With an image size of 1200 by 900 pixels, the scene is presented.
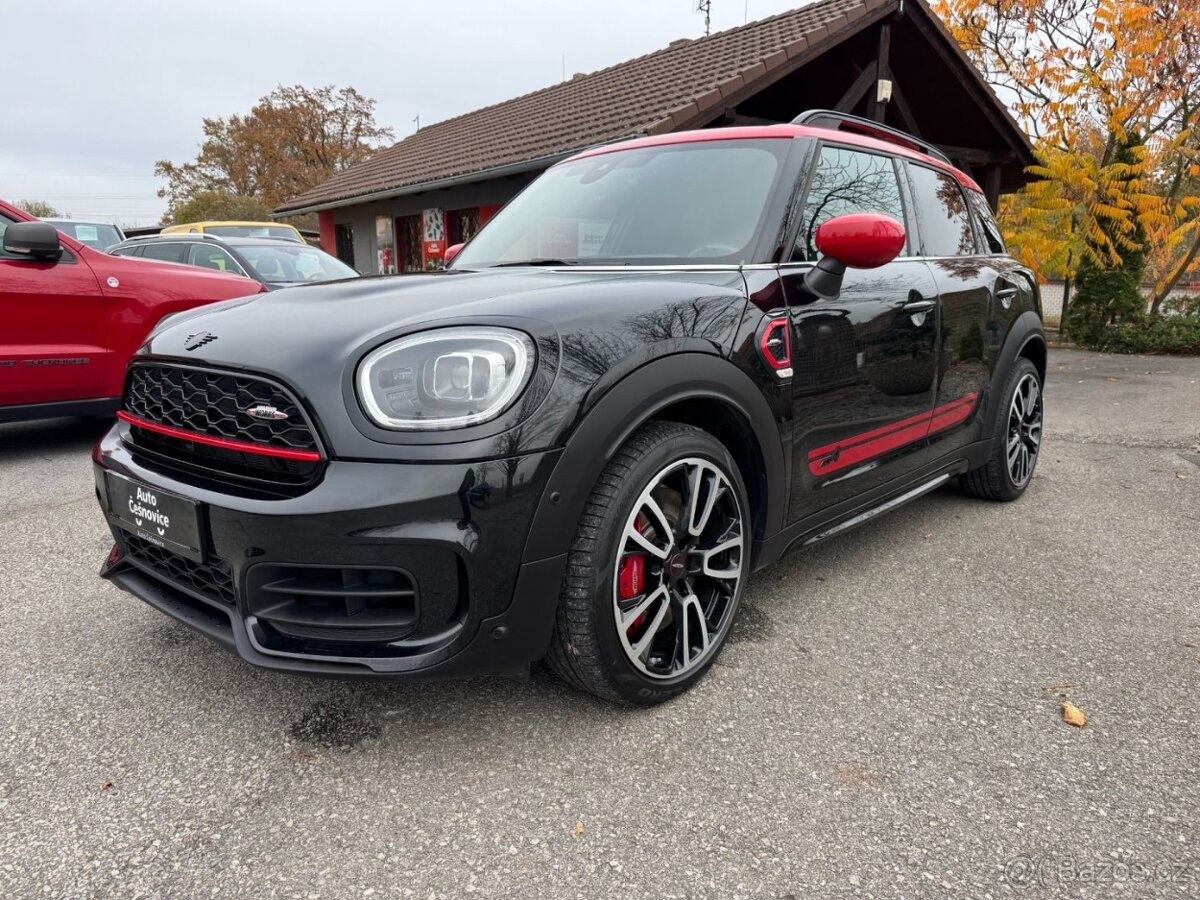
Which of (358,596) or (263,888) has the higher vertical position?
(358,596)

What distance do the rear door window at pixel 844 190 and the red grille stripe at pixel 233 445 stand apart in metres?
1.58

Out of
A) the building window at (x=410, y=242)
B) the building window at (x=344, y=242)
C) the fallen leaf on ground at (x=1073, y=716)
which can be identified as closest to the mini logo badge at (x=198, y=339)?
the fallen leaf on ground at (x=1073, y=716)

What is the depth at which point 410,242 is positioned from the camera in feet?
51.7

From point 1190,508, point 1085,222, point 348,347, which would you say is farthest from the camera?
point 1085,222

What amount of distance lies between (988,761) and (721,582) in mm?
792

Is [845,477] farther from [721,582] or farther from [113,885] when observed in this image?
[113,885]

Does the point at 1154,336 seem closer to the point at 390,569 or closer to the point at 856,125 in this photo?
the point at 856,125

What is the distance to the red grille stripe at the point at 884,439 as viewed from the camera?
100 inches

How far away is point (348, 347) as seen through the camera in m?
1.78

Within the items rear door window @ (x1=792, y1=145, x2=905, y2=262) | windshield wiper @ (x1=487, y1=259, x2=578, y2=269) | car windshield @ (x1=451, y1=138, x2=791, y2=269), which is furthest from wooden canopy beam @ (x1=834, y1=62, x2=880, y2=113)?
windshield wiper @ (x1=487, y1=259, x2=578, y2=269)

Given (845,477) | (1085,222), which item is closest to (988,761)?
(845,477)

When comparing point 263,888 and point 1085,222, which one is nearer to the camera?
point 263,888

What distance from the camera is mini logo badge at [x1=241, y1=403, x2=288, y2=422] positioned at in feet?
5.73

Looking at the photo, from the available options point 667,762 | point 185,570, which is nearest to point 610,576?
point 667,762
